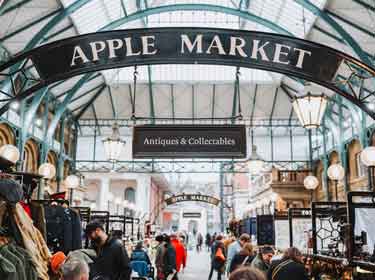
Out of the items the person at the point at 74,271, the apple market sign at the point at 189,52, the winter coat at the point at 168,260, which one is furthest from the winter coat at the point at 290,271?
the winter coat at the point at 168,260

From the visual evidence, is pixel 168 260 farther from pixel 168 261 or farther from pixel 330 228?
pixel 330 228

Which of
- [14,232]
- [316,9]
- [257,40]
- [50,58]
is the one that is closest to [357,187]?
[316,9]

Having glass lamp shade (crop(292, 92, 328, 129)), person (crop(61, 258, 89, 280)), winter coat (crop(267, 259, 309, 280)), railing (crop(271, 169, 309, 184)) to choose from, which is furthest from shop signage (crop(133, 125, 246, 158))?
railing (crop(271, 169, 309, 184))

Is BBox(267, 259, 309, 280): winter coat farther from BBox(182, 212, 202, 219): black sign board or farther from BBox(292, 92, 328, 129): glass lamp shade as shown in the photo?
BBox(182, 212, 202, 219): black sign board

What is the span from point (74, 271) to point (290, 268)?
9.57 ft

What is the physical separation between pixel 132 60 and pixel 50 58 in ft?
3.44

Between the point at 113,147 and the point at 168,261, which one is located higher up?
the point at 113,147

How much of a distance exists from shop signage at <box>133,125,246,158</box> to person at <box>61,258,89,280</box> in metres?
4.57

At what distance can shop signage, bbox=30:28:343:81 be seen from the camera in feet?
18.8

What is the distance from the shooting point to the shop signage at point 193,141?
7285 mm

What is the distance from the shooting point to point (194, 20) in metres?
18.9

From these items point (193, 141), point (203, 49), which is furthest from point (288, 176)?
point (203, 49)

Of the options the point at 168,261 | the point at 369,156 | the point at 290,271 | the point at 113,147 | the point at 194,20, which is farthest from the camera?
the point at 194,20

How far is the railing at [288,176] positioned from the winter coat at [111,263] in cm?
1645
